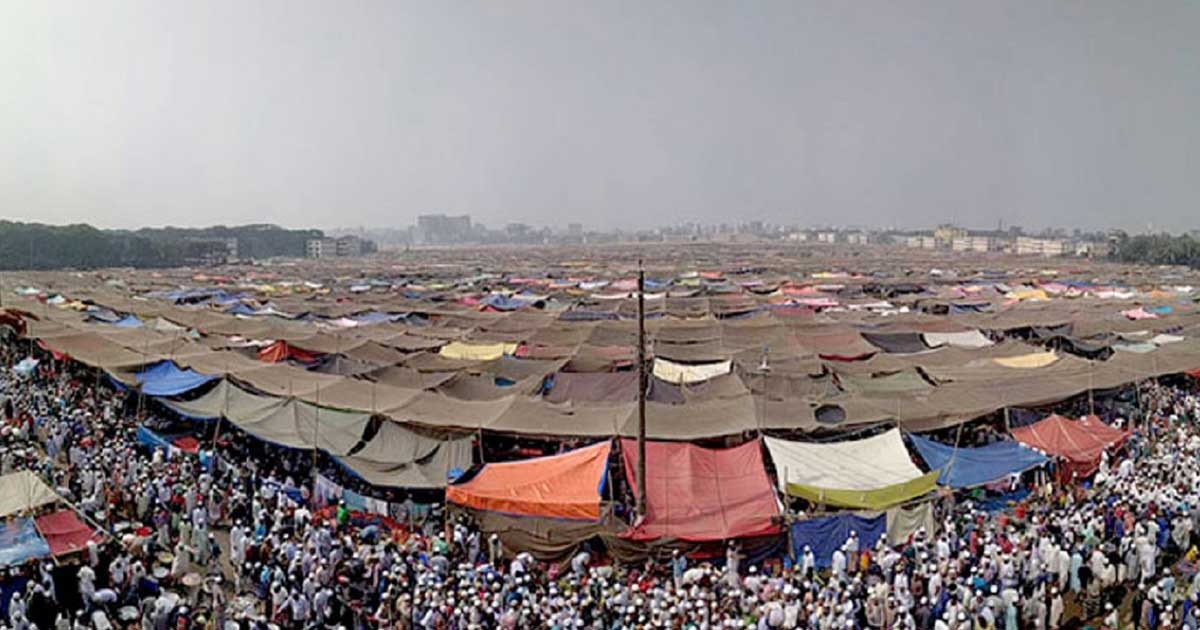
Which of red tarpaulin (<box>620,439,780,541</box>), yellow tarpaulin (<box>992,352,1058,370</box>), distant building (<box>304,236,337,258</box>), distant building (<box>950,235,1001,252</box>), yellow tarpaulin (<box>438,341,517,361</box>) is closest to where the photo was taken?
red tarpaulin (<box>620,439,780,541</box>)

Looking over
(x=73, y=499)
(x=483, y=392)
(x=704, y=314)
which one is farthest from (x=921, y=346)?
(x=73, y=499)

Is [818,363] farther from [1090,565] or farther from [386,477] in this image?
[386,477]

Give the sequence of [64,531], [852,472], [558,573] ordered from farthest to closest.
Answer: [852,472], [558,573], [64,531]

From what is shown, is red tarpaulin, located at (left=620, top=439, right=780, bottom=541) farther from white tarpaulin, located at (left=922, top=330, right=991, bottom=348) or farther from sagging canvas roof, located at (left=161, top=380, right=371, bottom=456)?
white tarpaulin, located at (left=922, top=330, right=991, bottom=348)

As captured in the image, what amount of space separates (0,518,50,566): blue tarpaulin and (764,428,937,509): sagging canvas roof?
34.3 ft

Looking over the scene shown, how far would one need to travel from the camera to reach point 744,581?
10.5 m

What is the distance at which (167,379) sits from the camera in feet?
62.3

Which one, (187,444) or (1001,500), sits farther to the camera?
(187,444)

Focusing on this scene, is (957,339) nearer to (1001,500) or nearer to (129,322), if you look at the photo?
(1001,500)

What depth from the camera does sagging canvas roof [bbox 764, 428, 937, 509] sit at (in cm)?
1195

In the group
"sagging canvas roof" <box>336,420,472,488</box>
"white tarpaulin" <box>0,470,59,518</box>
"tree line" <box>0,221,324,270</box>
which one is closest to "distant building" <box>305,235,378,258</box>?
"tree line" <box>0,221,324,270</box>

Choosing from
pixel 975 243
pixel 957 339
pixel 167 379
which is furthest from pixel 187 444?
pixel 975 243

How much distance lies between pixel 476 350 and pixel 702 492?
13.1 metres

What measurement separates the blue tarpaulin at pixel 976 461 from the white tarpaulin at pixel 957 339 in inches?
456
